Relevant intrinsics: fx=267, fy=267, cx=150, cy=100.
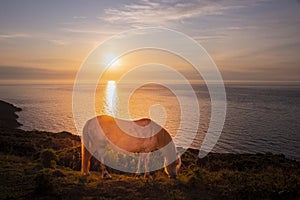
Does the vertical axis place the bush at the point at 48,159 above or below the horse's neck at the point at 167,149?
below

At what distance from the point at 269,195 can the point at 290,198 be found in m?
0.52

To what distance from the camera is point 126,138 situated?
970cm

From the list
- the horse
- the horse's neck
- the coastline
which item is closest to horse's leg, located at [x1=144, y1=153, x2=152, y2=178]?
the horse

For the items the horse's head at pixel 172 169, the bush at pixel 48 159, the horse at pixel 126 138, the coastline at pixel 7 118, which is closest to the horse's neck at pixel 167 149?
the horse at pixel 126 138

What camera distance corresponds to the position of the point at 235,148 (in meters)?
38.8

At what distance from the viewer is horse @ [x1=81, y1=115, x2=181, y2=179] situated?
9.50 meters

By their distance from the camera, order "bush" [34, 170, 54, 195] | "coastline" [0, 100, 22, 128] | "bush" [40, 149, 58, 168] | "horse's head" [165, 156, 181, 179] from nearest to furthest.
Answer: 1. "bush" [34, 170, 54, 195]
2. "horse's head" [165, 156, 181, 179]
3. "bush" [40, 149, 58, 168]
4. "coastline" [0, 100, 22, 128]

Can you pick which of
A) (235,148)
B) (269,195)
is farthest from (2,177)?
(235,148)

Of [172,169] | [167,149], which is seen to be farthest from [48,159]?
[172,169]

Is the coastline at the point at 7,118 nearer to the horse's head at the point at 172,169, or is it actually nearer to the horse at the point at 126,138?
the horse at the point at 126,138

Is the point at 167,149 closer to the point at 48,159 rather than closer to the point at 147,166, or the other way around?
the point at 147,166

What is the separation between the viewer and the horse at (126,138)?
9500 mm

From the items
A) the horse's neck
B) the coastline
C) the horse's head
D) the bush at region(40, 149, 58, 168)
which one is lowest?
the coastline

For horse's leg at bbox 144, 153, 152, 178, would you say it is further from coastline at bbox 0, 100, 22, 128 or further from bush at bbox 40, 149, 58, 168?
coastline at bbox 0, 100, 22, 128
